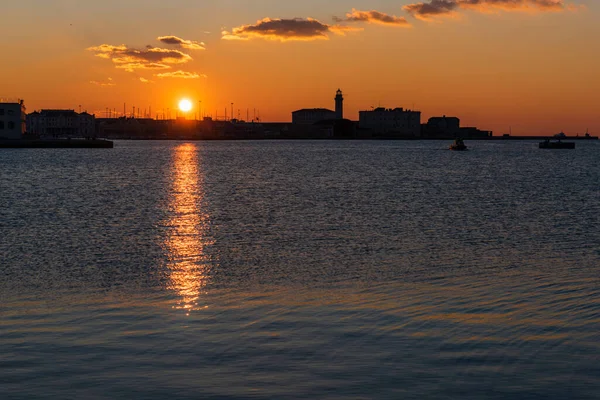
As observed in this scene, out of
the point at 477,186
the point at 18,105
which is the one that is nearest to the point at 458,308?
the point at 477,186

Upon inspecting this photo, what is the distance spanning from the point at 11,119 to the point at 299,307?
169 metres

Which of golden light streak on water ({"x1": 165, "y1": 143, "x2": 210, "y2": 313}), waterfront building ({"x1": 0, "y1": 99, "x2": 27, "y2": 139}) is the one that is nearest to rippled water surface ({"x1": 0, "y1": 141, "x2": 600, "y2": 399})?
golden light streak on water ({"x1": 165, "y1": 143, "x2": 210, "y2": 313})

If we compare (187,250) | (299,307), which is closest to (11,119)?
(187,250)

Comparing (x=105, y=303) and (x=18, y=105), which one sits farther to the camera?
(x=18, y=105)

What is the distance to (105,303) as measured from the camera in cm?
1838

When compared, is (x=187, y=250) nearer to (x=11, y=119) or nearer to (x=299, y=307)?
(x=299, y=307)

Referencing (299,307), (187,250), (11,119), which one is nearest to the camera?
(299,307)

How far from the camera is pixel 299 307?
1797 centimetres

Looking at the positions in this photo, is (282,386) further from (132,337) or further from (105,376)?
(132,337)

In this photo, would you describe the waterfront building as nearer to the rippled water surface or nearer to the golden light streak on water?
the golden light streak on water

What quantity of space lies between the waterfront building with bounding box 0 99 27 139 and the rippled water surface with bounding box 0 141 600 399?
137m

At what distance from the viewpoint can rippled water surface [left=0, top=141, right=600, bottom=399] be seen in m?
12.4

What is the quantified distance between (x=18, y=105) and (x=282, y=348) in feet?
546

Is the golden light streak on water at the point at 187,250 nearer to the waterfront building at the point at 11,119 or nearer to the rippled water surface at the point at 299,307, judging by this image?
the rippled water surface at the point at 299,307
